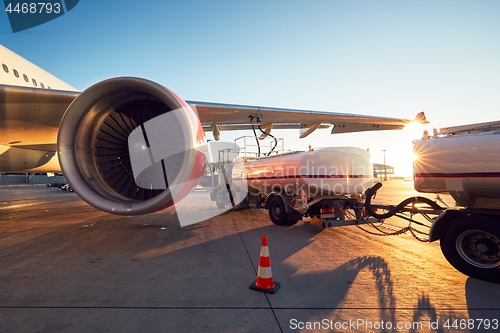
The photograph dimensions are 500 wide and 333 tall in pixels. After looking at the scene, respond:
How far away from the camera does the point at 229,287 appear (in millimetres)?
3385

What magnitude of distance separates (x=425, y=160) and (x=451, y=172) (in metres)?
0.39

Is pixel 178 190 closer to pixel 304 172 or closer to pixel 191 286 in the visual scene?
pixel 191 286

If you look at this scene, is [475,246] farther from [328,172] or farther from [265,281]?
[328,172]

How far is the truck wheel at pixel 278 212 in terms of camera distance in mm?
7773

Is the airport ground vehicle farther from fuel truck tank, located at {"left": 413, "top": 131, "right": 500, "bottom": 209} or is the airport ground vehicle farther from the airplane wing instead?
the airplane wing

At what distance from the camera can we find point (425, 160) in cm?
Answer: 438

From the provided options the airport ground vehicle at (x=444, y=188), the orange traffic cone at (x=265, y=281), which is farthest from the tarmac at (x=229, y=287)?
the airport ground vehicle at (x=444, y=188)

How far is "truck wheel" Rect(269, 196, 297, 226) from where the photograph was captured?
25.5 ft

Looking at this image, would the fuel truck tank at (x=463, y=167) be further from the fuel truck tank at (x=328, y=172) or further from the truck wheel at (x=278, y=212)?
the truck wheel at (x=278, y=212)

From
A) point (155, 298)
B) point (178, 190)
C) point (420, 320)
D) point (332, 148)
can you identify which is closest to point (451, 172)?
point (420, 320)

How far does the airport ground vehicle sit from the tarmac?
18.1 inches

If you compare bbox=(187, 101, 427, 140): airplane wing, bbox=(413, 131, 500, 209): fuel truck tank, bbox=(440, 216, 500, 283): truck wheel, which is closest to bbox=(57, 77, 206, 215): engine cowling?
bbox=(187, 101, 427, 140): airplane wing

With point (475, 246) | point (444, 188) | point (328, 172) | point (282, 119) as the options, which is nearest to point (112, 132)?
point (282, 119)

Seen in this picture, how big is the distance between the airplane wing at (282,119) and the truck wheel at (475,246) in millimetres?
3677
